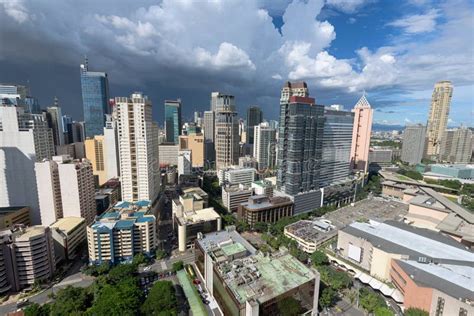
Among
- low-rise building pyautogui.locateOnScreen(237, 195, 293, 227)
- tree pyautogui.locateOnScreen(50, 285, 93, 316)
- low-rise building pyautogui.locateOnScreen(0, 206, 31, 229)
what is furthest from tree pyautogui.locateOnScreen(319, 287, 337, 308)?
low-rise building pyautogui.locateOnScreen(0, 206, 31, 229)

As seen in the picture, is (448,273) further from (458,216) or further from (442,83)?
A: (442,83)

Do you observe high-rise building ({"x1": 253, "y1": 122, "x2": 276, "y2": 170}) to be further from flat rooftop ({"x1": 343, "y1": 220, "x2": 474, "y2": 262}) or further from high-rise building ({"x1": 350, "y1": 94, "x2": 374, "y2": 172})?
flat rooftop ({"x1": 343, "y1": 220, "x2": 474, "y2": 262})

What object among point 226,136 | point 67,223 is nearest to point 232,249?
point 67,223

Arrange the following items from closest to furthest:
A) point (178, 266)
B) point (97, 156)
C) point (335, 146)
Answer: point (178, 266)
point (335, 146)
point (97, 156)

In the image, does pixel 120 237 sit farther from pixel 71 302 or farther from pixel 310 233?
pixel 310 233

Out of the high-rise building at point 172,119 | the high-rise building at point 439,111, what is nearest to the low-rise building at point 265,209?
the high-rise building at point 172,119

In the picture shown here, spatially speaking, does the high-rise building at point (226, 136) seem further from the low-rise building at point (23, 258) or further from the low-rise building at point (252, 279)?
the low-rise building at point (23, 258)
